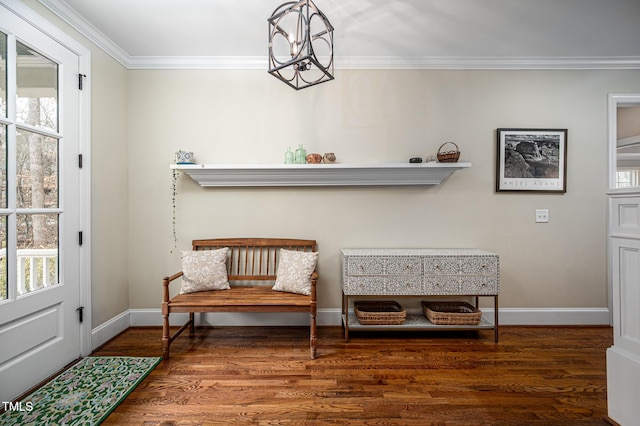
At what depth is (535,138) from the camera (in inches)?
113

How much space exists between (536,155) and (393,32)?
1.85 metres

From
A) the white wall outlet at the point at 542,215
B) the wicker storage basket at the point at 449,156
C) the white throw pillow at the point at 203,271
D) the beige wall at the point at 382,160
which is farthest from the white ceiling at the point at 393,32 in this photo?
the white throw pillow at the point at 203,271

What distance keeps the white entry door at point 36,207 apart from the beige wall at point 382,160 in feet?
2.30

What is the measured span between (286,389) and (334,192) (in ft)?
5.70

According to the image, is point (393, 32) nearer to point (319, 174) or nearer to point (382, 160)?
point (382, 160)

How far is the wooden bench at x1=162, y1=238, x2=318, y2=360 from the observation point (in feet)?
7.52

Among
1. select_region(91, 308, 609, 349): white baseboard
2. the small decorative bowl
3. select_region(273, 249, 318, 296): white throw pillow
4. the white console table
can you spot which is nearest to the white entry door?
select_region(91, 308, 609, 349): white baseboard

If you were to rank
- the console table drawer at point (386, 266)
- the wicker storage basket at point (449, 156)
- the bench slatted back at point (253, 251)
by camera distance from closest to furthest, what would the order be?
the console table drawer at point (386, 266) → the wicker storage basket at point (449, 156) → the bench slatted back at point (253, 251)

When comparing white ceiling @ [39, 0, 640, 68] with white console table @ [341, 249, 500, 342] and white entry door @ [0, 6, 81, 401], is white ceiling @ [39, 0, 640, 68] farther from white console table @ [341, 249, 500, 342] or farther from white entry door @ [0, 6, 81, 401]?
white console table @ [341, 249, 500, 342]

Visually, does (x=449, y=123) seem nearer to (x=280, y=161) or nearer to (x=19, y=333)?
(x=280, y=161)

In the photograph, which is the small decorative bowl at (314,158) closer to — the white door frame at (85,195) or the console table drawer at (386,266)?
the console table drawer at (386,266)

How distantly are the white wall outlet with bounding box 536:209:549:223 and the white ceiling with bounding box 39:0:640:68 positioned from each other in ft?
4.77

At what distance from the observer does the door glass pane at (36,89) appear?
6.04 feet

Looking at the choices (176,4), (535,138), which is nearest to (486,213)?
(535,138)
